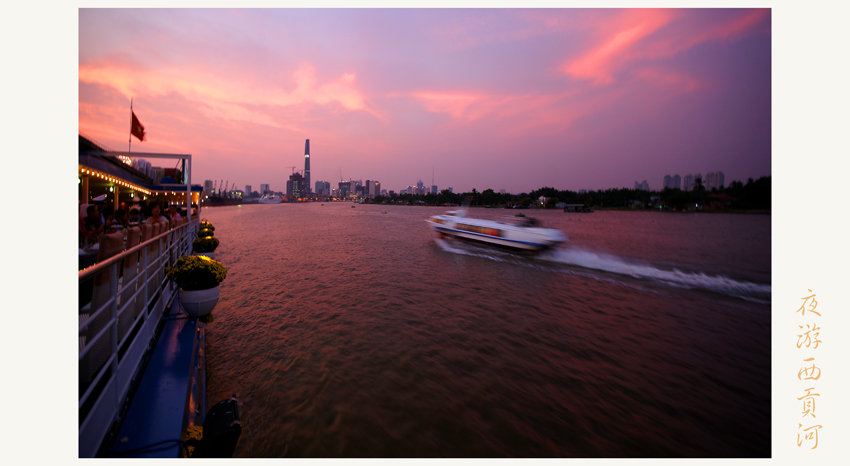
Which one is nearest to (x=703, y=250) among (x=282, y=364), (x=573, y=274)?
(x=573, y=274)

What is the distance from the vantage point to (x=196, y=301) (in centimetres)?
471

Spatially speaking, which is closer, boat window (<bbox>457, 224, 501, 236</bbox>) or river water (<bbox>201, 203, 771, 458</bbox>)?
river water (<bbox>201, 203, 771, 458</bbox>)

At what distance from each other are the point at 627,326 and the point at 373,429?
6983 mm

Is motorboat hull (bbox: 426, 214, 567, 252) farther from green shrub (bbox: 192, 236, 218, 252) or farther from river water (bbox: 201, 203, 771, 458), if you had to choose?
green shrub (bbox: 192, 236, 218, 252)

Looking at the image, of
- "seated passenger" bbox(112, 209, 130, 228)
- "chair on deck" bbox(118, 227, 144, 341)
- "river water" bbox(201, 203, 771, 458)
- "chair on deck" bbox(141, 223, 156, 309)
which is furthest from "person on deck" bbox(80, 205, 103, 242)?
"chair on deck" bbox(118, 227, 144, 341)

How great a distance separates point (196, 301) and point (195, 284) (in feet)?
0.87

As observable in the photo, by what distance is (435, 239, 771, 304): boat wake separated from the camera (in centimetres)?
1170

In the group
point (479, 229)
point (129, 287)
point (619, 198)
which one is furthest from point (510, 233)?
point (619, 198)

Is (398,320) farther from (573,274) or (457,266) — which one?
(573,274)

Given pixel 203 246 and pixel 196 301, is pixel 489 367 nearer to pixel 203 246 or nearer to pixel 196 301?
pixel 196 301

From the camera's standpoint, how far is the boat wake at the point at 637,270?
11.7m

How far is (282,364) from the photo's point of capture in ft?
17.2

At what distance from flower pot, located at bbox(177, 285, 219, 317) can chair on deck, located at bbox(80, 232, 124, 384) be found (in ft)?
6.28

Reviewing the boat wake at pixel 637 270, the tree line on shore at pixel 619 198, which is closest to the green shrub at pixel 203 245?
the boat wake at pixel 637 270
